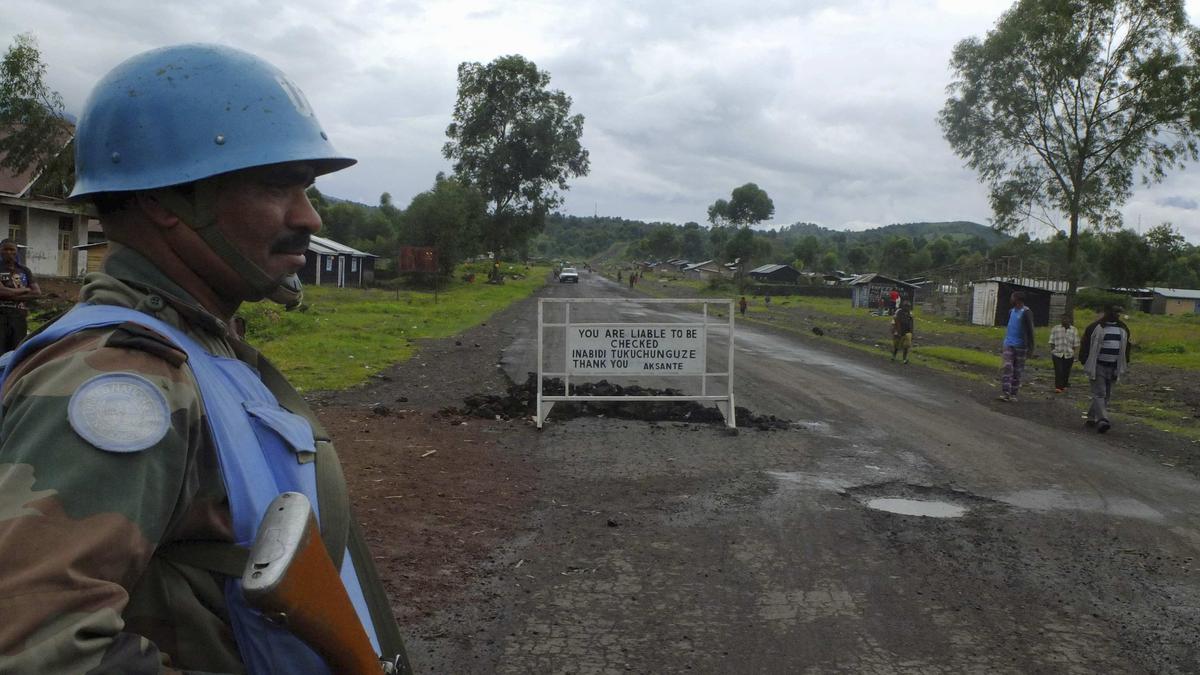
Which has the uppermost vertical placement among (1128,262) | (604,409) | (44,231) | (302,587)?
(1128,262)

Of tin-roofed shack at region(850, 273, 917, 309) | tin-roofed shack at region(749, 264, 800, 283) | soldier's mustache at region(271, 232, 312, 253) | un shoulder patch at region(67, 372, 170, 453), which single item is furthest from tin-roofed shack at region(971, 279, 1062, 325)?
tin-roofed shack at region(749, 264, 800, 283)

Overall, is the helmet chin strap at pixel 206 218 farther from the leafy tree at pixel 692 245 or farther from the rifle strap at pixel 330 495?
the leafy tree at pixel 692 245

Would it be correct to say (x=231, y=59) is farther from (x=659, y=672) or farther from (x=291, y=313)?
(x=291, y=313)

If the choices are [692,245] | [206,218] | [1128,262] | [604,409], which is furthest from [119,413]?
[692,245]

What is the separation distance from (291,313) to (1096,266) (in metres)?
68.8

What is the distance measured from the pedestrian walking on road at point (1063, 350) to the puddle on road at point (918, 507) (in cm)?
1105

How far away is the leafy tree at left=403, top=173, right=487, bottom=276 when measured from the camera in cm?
5897

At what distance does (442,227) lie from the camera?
59.1 meters

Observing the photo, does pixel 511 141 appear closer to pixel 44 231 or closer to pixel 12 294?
pixel 44 231

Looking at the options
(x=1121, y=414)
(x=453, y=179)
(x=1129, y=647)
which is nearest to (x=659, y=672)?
(x=1129, y=647)

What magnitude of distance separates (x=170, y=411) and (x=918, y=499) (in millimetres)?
7570

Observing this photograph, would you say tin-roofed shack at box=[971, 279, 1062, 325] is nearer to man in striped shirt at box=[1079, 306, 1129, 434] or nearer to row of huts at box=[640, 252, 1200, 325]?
row of huts at box=[640, 252, 1200, 325]

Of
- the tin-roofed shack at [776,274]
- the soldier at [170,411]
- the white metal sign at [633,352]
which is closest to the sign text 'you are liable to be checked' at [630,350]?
the white metal sign at [633,352]

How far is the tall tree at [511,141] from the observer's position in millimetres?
70562
